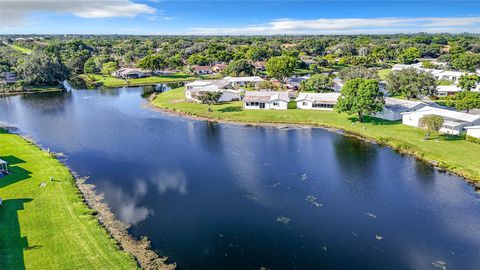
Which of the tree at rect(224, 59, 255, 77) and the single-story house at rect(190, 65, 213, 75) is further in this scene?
the single-story house at rect(190, 65, 213, 75)

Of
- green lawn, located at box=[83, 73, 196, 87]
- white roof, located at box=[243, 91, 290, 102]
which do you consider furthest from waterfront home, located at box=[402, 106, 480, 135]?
green lawn, located at box=[83, 73, 196, 87]

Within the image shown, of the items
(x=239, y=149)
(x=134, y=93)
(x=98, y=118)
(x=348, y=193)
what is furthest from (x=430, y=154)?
(x=134, y=93)

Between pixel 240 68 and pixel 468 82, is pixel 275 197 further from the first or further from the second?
pixel 240 68

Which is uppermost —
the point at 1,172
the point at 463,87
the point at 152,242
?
the point at 463,87

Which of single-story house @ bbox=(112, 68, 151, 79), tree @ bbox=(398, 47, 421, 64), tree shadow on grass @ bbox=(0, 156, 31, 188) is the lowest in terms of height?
tree shadow on grass @ bbox=(0, 156, 31, 188)

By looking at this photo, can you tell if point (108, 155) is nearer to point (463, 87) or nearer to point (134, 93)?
point (134, 93)

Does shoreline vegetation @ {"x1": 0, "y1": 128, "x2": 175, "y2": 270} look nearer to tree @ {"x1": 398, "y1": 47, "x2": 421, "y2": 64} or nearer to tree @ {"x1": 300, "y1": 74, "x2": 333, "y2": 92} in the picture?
tree @ {"x1": 300, "y1": 74, "x2": 333, "y2": 92}
